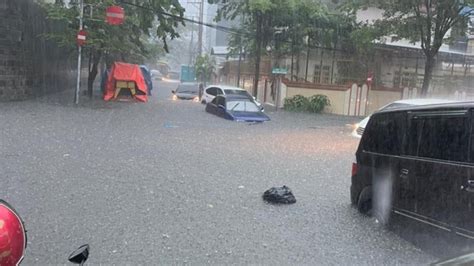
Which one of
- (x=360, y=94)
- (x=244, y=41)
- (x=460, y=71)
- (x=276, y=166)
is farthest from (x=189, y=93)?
(x=276, y=166)

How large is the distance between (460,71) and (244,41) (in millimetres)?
15817

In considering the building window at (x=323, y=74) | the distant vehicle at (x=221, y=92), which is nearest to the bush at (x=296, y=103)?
the distant vehicle at (x=221, y=92)

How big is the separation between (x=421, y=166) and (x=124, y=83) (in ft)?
81.7

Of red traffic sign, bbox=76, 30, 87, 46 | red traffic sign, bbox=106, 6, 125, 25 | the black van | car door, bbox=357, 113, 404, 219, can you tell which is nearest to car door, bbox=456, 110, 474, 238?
the black van

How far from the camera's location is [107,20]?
73.4 feet

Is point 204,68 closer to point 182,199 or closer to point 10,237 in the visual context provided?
point 182,199

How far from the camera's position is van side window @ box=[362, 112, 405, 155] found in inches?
238

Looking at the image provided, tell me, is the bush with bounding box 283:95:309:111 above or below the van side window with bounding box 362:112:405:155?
below

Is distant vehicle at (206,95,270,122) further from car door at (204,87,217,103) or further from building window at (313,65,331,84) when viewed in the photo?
building window at (313,65,331,84)

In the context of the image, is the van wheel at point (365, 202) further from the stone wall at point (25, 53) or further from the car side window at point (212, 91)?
the car side window at point (212, 91)

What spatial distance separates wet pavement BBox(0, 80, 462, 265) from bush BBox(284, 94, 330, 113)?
12953 mm

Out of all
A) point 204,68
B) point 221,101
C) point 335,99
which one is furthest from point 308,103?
point 204,68

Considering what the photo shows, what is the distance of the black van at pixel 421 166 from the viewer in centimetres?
487

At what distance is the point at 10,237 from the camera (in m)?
2.36
